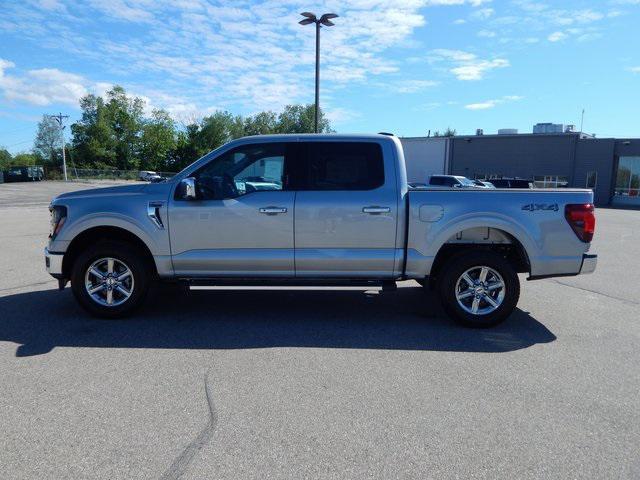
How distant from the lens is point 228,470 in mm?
2775

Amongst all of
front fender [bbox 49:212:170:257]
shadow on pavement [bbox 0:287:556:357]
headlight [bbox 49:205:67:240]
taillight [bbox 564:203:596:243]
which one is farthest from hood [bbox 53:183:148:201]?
taillight [bbox 564:203:596:243]

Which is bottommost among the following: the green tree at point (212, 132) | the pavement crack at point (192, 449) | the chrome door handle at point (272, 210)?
the pavement crack at point (192, 449)

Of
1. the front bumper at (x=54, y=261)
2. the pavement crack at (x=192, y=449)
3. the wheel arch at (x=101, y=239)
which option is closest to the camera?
the pavement crack at (x=192, y=449)

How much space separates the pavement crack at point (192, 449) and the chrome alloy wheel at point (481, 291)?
10.0 ft

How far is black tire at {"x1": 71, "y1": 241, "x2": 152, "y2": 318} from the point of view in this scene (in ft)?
17.7

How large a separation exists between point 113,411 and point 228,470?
1.14m

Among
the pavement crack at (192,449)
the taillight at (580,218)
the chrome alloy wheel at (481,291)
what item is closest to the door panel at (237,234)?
the chrome alloy wheel at (481,291)

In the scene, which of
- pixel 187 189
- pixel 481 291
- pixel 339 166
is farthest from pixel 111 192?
pixel 481 291

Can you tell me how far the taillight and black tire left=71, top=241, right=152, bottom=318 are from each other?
4652 mm

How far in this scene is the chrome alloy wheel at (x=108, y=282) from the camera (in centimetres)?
547

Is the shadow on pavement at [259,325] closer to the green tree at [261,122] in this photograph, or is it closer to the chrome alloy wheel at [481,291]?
the chrome alloy wheel at [481,291]

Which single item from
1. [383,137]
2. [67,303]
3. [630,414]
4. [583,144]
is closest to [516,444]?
[630,414]

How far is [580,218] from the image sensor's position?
5.26 metres

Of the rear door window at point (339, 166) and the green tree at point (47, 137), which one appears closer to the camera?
the rear door window at point (339, 166)
